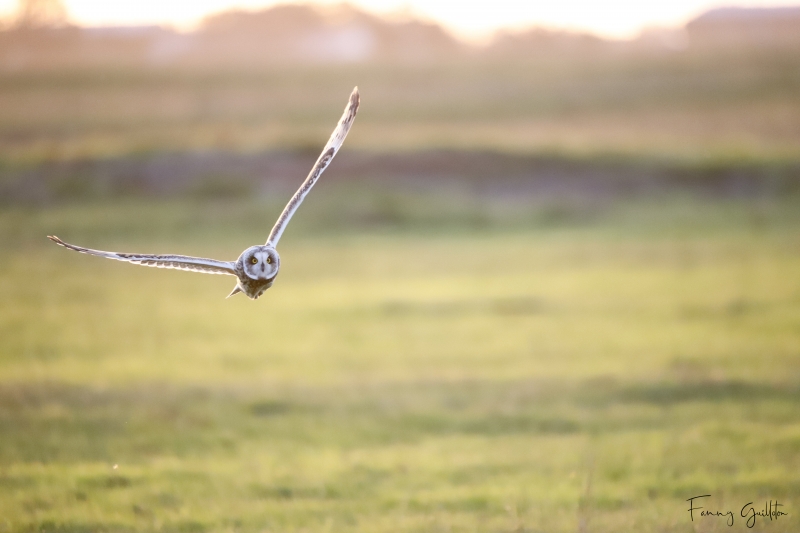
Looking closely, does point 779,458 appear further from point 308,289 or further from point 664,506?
point 308,289

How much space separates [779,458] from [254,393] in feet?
22.1

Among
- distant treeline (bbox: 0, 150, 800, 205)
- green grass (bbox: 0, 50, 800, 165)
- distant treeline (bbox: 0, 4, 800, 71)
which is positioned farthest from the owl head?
distant treeline (bbox: 0, 4, 800, 71)

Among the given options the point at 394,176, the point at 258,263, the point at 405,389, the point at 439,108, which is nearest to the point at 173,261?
the point at 258,263

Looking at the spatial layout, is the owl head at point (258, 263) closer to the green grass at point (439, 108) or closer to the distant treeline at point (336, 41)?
the green grass at point (439, 108)

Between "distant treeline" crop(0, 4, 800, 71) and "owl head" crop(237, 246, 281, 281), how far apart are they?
62.6 meters

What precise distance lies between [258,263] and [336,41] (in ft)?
296

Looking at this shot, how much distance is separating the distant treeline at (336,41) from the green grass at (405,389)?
4827 cm

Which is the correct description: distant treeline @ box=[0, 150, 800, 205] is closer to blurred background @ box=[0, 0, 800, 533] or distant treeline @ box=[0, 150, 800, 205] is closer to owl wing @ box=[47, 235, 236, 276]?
blurred background @ box=[0, 0, 800, 533]

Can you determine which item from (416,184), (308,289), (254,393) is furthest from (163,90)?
(254,393)

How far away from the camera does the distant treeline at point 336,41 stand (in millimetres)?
75938

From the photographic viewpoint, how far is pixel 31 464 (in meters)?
9.10

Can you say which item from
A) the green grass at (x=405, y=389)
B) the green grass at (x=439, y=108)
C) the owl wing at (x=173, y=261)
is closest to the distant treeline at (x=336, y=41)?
the green grass at (x=439, y=108)

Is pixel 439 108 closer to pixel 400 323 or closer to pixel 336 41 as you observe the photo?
pixel 336 41

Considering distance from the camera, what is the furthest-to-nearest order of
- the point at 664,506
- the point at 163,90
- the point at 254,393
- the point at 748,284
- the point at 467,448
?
the point at 163,90 < the point at 748,284 < the point at 254,393 < the point at 467,448 < the point at 664,506
